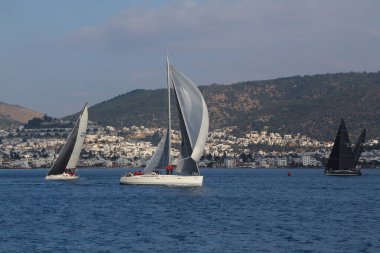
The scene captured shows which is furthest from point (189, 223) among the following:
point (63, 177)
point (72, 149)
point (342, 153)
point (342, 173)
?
point (342, 173)

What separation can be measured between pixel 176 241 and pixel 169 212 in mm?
14358

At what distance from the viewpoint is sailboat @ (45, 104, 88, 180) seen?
105 metres

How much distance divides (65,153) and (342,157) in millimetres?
39093

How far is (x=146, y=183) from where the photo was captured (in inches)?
3142

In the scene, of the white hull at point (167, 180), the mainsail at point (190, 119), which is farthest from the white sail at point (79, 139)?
the mainsail at point (190, 119)

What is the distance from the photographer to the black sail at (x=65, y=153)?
104375 millimetres

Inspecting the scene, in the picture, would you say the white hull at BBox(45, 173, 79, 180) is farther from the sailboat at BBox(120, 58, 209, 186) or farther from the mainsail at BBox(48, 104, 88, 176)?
the sailboat at BBox(120, 58, 209, 186)

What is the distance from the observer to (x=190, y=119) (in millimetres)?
72750

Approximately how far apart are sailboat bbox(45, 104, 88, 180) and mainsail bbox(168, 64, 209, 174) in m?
32.2

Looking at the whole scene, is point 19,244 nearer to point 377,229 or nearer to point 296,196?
point 377,229

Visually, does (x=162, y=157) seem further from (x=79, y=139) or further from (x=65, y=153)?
(x=79, y=139)

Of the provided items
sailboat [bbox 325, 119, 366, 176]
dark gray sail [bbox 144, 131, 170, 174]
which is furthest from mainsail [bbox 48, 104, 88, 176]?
sailboat [bbox 325, 119, 366, 176]

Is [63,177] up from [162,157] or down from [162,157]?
down

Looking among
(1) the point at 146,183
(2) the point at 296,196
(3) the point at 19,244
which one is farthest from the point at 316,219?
(1) the point at 146,183
